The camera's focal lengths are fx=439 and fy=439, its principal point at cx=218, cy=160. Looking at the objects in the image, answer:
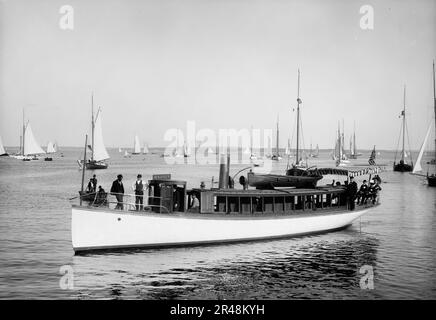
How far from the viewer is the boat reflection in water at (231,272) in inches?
681

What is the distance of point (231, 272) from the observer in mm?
20078

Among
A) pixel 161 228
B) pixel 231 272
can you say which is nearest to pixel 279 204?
pixel 161 228

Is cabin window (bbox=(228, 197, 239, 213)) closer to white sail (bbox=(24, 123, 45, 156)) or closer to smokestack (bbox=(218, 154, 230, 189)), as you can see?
smokestack (bbox=(218, 154, 230, 189))

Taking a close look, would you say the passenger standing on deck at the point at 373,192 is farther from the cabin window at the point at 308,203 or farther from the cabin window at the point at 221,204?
the cabin window at the point at 221,204

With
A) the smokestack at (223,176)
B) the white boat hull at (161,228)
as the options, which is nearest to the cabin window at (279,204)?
the white boat hull at (161,228)

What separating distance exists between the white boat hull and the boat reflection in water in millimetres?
553

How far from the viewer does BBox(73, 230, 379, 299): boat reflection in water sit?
56.7ft

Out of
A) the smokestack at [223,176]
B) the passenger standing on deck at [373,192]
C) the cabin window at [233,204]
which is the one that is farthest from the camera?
the passenger standing on deck at [373,192]

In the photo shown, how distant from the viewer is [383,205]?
156 ft

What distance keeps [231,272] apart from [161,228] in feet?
16.0

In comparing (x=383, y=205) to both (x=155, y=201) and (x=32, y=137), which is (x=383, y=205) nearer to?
(x=155, y=201)

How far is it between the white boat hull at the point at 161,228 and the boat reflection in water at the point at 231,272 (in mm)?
553

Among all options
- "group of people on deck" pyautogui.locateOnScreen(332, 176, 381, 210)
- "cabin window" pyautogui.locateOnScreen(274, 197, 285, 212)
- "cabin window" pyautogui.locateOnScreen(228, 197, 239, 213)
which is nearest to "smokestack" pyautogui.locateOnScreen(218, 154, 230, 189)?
"cabin window" pyautogui.locateOnScreen(228, 197, 239, 213)
